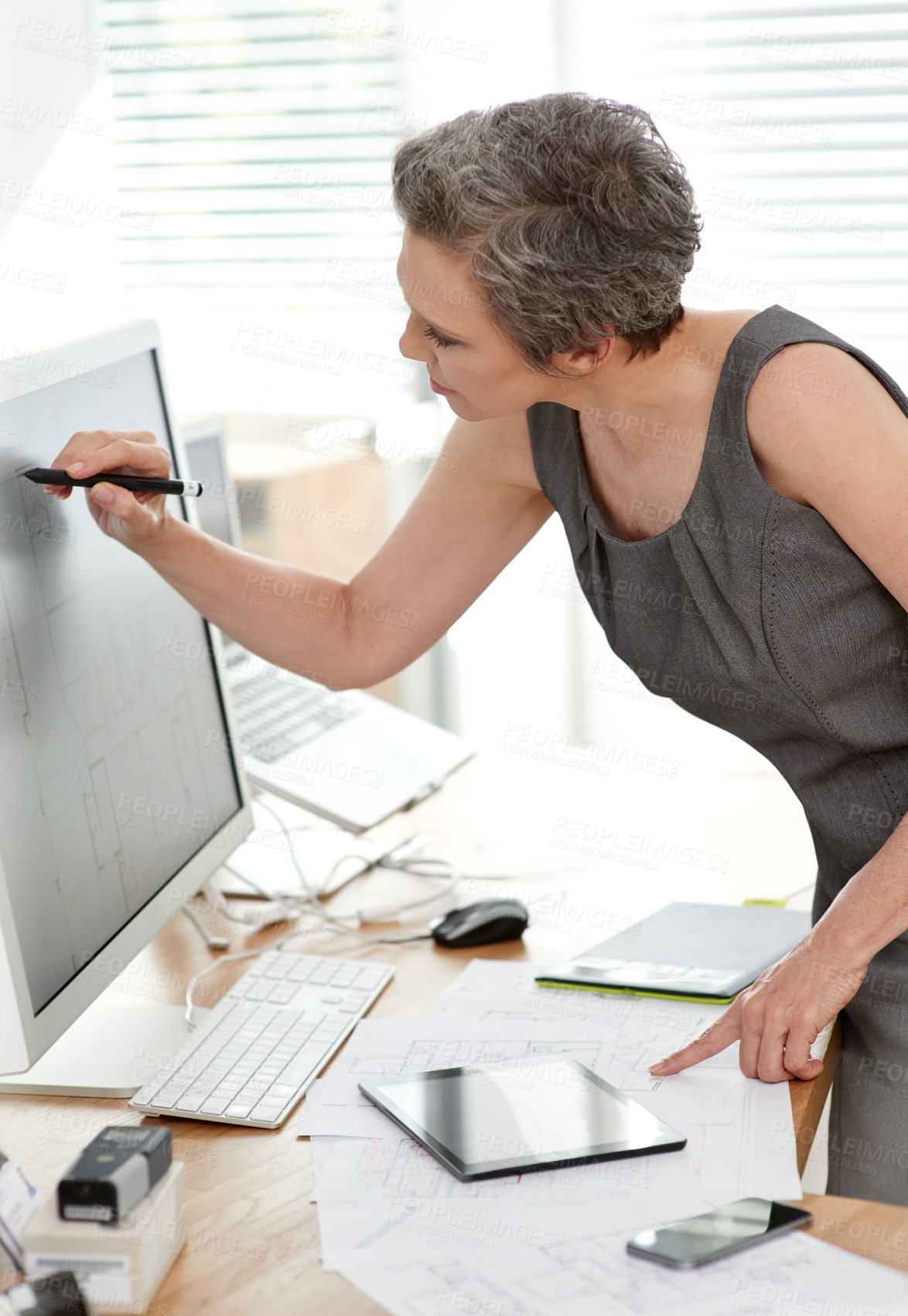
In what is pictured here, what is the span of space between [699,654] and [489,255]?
1.29 feet

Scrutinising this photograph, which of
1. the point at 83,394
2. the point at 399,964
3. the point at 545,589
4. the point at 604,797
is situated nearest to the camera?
the point at 83,394

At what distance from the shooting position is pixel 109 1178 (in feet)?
2.30

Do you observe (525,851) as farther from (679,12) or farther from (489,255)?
(679,12)

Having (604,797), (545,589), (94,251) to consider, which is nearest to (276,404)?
(94,251)

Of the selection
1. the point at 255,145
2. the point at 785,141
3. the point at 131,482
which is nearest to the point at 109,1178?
the point at 131,482

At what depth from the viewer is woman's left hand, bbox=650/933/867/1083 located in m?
0.94

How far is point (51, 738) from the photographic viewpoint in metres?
0.95

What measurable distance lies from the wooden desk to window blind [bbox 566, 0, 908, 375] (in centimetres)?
164

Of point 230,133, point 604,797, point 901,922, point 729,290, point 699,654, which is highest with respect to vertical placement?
point 230,133

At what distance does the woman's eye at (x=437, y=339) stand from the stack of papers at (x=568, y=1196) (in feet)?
1.87

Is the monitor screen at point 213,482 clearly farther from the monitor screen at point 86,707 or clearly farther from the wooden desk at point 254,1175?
the wooden desk at point 254,1175

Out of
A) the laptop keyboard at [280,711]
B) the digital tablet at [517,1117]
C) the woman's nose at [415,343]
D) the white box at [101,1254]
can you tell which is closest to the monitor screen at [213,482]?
the laptop keyboard at [280,711]

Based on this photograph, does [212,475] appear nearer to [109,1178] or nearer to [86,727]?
[86,727]

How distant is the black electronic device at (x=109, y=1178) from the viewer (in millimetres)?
701
